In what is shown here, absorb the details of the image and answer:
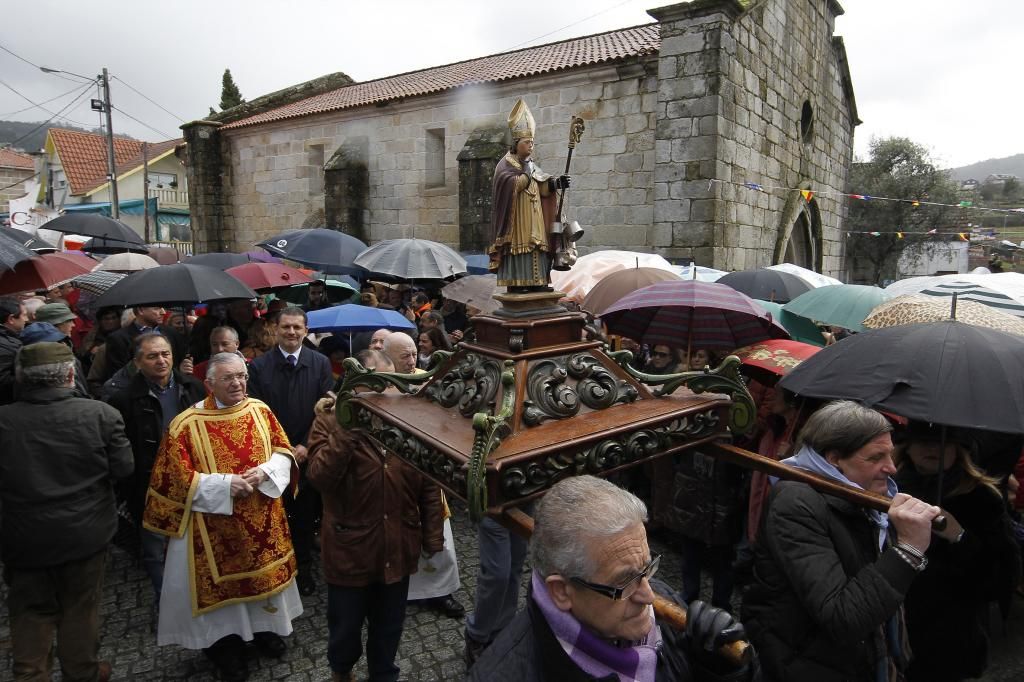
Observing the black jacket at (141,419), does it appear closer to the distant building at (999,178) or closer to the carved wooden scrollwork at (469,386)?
the carved wooden scrollwork at (469,386)

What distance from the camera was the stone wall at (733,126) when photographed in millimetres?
11031

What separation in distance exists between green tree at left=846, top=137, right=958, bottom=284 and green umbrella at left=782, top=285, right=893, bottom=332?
22.7 metres

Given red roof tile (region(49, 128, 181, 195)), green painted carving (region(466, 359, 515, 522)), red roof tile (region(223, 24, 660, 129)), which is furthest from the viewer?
red roof tile (region(49, 128, 181, 195))

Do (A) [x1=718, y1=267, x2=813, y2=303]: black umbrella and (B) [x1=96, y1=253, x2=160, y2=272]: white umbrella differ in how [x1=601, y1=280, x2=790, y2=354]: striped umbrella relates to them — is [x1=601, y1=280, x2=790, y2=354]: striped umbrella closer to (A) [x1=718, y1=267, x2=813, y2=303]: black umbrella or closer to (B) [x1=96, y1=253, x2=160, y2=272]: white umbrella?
(A) [x1=718, y1=267, x2=813, y2=303]: black umbrella

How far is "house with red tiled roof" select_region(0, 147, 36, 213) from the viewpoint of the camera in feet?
145

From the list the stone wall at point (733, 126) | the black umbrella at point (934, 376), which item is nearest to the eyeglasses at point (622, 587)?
the black umbrella at point (934, 376)

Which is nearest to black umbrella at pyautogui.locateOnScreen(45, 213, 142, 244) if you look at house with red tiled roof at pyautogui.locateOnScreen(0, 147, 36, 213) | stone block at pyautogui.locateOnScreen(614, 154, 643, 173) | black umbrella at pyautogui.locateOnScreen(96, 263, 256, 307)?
black umbrella at pyautogui.locateOnScreen(96, 263, 256, 307)

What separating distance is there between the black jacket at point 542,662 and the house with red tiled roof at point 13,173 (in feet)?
180

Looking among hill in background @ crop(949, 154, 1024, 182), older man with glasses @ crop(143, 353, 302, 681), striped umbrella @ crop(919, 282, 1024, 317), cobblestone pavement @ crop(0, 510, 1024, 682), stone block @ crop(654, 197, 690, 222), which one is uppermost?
hill in background @ crop(949, 154, 1024, 182)

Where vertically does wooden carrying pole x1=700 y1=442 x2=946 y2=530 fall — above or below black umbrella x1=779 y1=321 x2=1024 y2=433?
below

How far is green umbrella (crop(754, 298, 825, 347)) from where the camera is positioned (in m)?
6.14

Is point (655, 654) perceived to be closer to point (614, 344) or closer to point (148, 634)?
point (148, 634)

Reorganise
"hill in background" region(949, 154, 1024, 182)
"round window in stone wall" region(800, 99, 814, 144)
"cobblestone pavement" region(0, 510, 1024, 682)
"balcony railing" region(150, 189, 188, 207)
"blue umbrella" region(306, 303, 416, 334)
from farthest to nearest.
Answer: "hill in background" region(949, 154, 1024, 182) < "balcony railing" region(150, 189, 188, 207) < "round window in stone wall" region(800, 99, 814, 144) < "blue umbrella" region(306, 303, 416, 334) < "cobblestone pavement" region(0, 510, 1024, 682)

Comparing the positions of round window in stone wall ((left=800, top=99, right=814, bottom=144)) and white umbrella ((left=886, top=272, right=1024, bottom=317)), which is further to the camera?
round window in stone wall ((left=800, top=99, right=814, bottom=144))
